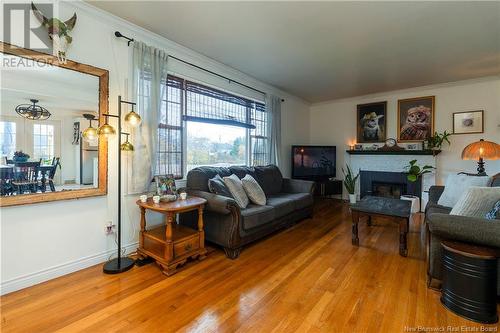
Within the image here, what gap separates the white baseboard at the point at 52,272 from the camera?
1896 mm

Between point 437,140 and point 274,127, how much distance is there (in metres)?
3.19

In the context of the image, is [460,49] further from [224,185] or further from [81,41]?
[81,41]

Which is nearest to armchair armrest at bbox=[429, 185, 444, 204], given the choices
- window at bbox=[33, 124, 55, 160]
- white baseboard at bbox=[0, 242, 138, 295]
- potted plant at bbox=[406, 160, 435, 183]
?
potted plant at bbox=[406, 160, 435, 183]

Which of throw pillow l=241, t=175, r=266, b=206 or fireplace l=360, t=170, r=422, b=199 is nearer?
throw pillow l=241, t=175, r=266, b=206

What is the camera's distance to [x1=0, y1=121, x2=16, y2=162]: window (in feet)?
6.06

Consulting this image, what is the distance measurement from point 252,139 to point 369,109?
117 inches

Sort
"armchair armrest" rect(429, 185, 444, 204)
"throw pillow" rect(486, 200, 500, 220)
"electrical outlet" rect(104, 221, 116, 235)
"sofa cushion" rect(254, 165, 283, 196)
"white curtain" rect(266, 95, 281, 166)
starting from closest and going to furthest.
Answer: "throw pillow" rect(486, 200, 500, 220)
"electrical outlet" rect(104, 221, 116, 235)
"armchair armrest" rect(429, 185, 444, 204)
"sofa cushion" rect(254, 165, 283, 196)
"white curtain" rect(266, 95, 281, 166)

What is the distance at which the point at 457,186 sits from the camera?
2900mm

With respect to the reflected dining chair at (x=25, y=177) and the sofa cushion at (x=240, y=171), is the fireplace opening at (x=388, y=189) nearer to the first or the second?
the sofa cushion at (x=240, y=171)

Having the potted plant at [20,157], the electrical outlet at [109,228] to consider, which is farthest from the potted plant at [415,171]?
the potted plant at [20,157]

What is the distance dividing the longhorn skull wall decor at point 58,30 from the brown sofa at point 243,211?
69.8 inches

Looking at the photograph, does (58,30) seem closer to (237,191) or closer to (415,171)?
(237,191)

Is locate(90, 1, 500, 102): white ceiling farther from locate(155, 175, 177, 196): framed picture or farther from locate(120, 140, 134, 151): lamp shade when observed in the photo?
locate(155, 175, 177, 196): framed picture

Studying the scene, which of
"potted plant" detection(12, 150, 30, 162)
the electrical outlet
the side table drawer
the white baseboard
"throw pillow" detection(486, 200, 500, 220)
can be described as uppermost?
"potted plant" detection(12, 150, 30, 162)
